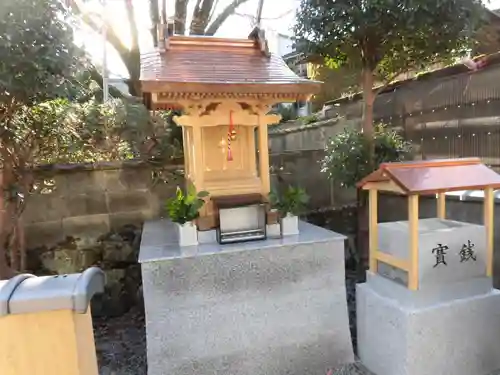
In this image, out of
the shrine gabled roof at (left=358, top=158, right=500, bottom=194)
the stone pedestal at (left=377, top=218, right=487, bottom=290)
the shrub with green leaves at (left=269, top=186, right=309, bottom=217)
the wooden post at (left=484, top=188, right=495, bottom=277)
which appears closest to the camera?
the shrine gabled roof at (left=358, top=158, right=500, bottom=194)

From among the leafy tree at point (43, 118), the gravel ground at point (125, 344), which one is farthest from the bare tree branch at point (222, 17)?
the gravel ground at point (125, 344)

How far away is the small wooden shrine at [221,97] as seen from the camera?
395 cm

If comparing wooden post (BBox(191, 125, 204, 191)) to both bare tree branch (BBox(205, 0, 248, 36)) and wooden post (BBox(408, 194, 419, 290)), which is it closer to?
wooden post (BBox(408, 194, 419, 290))

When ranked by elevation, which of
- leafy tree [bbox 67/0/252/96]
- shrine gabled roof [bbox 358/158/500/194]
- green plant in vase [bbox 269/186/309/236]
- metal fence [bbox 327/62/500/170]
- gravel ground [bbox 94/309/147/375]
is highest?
leafy tree [bbox 67/0/252/96]

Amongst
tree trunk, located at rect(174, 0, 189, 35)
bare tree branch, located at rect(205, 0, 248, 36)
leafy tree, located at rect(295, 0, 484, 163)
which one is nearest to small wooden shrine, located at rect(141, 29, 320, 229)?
leafy tree, located at rect(295, 0, 484, 163)

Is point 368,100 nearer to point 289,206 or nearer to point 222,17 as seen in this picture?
point 289,206

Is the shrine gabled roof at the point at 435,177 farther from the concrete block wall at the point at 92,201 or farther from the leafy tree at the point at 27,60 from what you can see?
the concrete block wall at the point at 92,201

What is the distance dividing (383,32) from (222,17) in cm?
538

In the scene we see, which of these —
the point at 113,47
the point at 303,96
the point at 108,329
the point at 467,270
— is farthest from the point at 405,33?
the point at 113,47

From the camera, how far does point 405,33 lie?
15.7ft

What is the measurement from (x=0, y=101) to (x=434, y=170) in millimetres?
4742

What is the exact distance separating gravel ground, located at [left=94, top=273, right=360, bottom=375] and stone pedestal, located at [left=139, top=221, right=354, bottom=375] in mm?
537

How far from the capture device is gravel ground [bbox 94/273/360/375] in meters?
4.28

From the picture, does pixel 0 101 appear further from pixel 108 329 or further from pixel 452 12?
pixel 452 12
